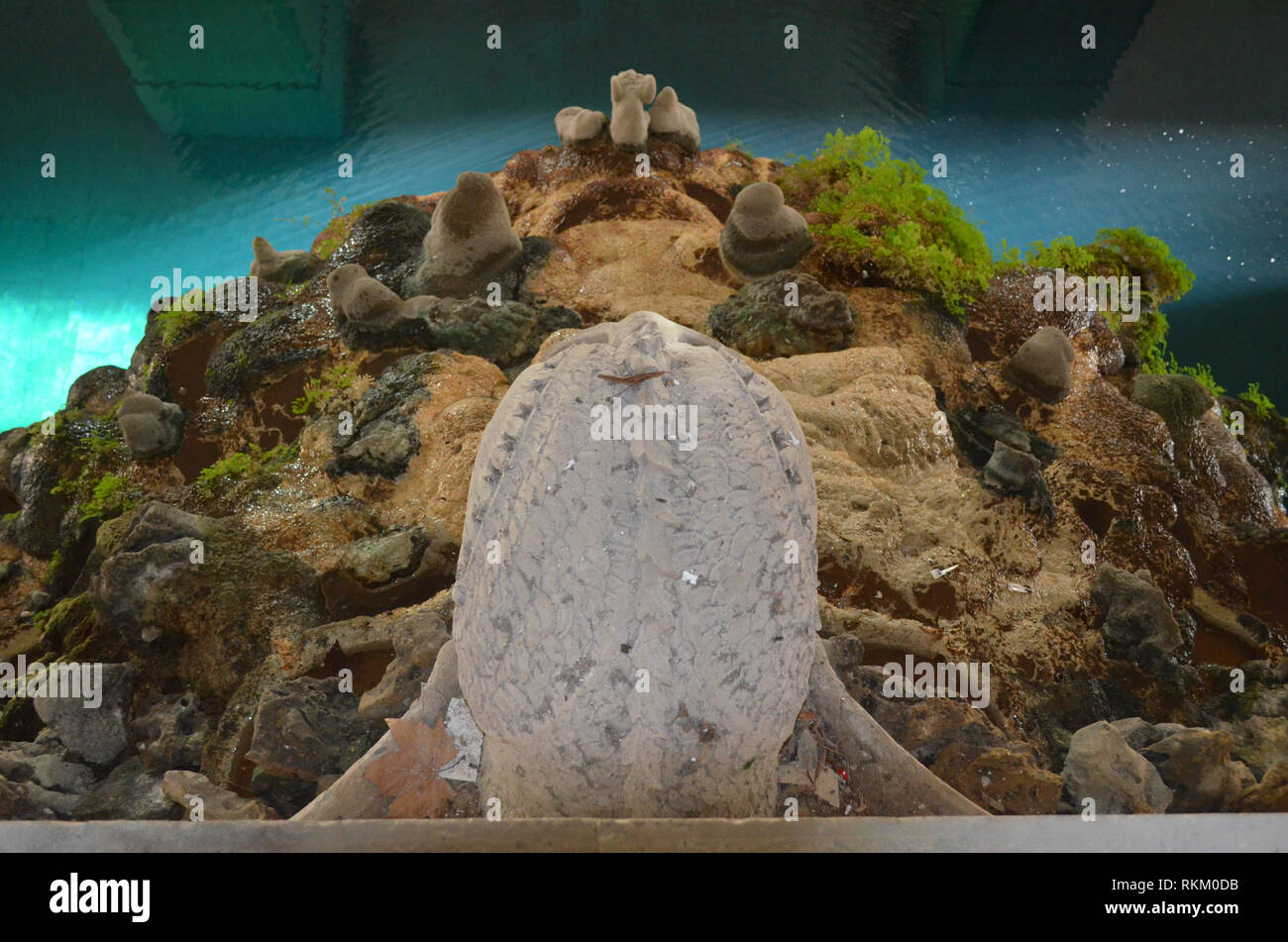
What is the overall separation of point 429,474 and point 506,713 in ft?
7.06

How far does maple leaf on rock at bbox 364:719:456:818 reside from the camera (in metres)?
1.93

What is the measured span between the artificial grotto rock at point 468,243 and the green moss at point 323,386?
0.81m

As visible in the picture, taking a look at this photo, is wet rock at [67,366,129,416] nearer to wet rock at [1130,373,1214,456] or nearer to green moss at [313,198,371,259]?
green moss at [313,198,371,259]

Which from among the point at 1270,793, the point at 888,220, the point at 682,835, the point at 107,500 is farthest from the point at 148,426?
the point at 1270,793

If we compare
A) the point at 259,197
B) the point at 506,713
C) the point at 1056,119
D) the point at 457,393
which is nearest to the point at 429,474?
the point at 457,393

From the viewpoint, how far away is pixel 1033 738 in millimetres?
2779

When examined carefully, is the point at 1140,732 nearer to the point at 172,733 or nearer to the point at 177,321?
the point at 172,733

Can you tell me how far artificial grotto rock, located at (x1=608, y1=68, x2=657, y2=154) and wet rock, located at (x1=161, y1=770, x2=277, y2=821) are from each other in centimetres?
474

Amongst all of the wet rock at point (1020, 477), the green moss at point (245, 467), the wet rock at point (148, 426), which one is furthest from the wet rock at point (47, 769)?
the wet rock at point (1020, 477)

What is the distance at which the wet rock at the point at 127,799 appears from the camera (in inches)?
98.7

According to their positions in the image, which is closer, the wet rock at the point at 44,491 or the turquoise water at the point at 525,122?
the wet rock at the point at 44,491

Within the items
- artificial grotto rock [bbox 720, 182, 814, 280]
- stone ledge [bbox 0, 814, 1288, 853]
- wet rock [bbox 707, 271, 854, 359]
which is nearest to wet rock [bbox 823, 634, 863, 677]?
stone ledge [bbox 0, 814, 1288, 853]

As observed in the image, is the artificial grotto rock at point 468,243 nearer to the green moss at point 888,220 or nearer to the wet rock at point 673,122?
the wet rock at point 673,122
